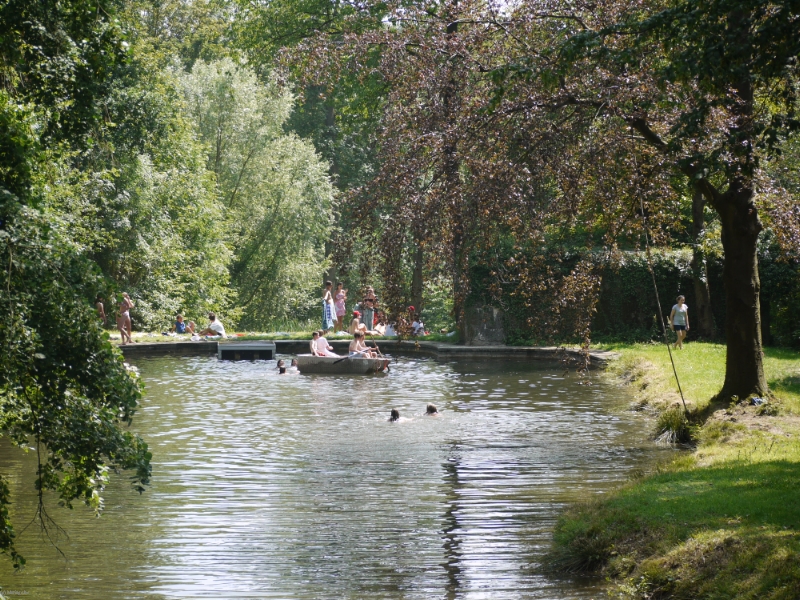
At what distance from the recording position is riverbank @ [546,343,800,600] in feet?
24.7

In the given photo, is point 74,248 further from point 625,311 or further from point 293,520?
point 625,311

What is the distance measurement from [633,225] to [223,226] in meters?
31.7

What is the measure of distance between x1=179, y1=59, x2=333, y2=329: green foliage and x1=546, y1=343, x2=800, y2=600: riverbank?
35503 mm

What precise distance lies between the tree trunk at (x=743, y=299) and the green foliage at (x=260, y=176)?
33.4m

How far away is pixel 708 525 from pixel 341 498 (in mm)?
4876

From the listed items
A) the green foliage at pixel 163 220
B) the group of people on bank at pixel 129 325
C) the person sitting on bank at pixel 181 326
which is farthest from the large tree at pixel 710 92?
the person sitting on bank at pixel 181 326

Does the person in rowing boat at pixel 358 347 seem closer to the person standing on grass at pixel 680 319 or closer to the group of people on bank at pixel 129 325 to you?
the group of people on bank at pixel 129 325

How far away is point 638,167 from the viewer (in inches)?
531

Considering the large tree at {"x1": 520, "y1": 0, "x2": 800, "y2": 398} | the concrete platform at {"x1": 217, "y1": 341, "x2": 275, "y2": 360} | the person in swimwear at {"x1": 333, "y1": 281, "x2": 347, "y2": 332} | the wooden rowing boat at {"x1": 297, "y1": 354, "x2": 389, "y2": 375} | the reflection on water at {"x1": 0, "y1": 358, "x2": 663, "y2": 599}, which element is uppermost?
the large tree at {"x1": 520, "y1": 0, "x2": 800, "y2": 398}

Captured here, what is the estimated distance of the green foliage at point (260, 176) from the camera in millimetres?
46625

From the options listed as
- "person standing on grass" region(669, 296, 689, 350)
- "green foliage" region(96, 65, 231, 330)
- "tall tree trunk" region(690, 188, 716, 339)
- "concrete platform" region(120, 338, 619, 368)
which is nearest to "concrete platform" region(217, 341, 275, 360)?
"concrete platform" region(120, 338, 619, 368)

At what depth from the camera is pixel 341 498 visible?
478 inches

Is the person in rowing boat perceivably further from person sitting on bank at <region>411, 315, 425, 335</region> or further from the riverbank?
the riverbank

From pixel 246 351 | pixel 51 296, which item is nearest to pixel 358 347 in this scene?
pixel 246 351
